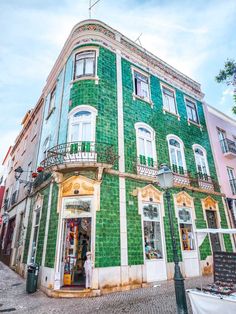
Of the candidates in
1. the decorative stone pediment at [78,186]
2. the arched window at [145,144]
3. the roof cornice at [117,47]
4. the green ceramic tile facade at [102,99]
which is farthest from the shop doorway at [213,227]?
the roof cornice at [117,47]

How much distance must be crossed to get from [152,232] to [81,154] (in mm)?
5183

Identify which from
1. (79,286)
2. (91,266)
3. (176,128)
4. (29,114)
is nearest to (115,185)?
(91,266)

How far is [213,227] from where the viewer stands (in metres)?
12.8

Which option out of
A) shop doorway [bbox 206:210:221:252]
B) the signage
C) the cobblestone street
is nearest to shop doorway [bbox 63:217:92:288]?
the cobblestone street

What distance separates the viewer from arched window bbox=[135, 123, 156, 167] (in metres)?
11.2

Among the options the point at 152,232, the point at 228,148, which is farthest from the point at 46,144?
the point at 228,148

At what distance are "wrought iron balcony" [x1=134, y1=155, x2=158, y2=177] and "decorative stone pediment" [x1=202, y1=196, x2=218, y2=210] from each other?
4.33 metres

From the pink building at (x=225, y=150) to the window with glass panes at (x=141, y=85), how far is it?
264 inches

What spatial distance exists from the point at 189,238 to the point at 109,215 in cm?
541

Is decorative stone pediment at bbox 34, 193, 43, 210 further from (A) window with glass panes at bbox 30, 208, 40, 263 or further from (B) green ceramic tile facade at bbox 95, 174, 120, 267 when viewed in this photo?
(B) green ceramic tile facade at bbox 95, 174, 120, 267

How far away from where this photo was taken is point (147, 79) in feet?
46.1

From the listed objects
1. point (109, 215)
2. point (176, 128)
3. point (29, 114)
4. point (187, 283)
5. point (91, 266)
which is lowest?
point (187, 283)

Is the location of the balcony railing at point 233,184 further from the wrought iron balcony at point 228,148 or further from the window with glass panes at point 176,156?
the window with glass panes at point 176,156

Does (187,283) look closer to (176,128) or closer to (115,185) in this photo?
(115,185)
